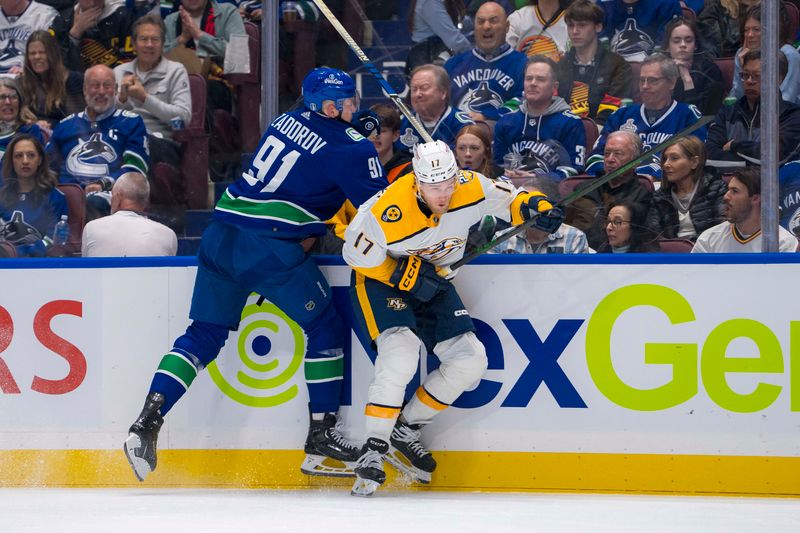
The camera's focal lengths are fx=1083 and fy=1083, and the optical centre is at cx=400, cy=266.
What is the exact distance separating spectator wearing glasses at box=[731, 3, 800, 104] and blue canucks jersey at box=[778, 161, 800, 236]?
261mm

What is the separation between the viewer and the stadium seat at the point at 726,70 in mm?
3816

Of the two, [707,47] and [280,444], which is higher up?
[707,47]

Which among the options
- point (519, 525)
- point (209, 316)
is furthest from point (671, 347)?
point (209, 316)

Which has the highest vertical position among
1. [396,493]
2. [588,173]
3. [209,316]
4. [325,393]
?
[588,173]

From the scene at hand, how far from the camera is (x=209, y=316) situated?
360 cm

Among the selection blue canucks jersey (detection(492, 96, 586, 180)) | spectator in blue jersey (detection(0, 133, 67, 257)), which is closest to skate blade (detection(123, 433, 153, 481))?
spectator in blue jersey (detection(0, 133, 67, 257))

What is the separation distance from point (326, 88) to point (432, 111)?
2.11 feet

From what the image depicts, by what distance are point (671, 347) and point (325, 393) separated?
114 cm

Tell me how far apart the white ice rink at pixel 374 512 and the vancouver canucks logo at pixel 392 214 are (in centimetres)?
87

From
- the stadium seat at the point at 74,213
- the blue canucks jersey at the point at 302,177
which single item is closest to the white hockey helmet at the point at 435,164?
the blue canucks jersey at the point at 302,177

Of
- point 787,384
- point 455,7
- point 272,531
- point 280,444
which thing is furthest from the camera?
point 455,7

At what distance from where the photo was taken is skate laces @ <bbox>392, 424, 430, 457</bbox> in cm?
355

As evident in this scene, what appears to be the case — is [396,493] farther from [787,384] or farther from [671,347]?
[787,384]

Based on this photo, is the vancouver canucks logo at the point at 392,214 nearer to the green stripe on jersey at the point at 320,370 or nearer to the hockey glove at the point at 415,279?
the hockey glove at the point at 415,279
